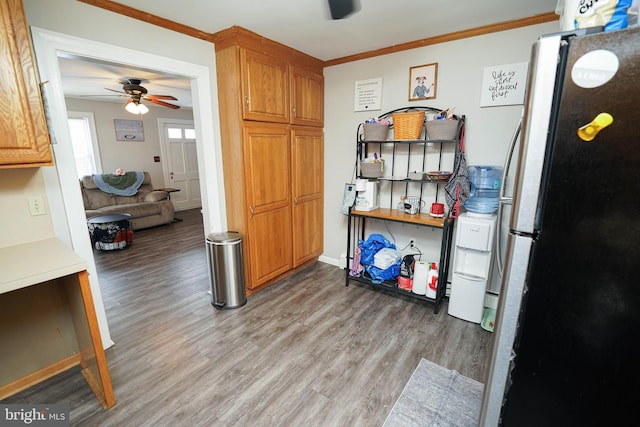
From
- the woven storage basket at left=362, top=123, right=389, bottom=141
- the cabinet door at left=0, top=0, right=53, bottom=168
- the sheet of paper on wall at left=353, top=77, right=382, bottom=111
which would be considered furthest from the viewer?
the sheet of paper on wall at left=353, top=77, right=382, bottom=111

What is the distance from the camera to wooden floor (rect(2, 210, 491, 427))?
1.66 m

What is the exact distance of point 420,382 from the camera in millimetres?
1840

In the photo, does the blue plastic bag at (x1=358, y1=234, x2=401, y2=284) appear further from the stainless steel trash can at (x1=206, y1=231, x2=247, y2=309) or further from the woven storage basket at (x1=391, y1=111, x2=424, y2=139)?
the stainless steel trash can at (x1=206, y1=231, x2=247, y2=309)

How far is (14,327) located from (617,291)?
2.87 m

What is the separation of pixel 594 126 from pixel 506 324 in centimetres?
62

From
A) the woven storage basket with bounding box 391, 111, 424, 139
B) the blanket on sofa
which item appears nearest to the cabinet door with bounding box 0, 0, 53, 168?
the woven storage basket with bounding box 391, 111, 424, 139

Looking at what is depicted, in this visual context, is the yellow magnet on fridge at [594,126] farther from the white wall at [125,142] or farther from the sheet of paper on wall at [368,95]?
the white wall at [125,142]

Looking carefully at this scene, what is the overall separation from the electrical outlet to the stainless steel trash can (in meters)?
1.11

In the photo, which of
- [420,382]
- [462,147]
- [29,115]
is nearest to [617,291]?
[420,382]

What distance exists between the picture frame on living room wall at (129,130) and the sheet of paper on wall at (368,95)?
16.9 feet

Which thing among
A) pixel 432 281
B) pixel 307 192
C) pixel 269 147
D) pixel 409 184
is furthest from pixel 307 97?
pixel 432 281

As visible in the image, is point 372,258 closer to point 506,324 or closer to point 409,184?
point 409,184

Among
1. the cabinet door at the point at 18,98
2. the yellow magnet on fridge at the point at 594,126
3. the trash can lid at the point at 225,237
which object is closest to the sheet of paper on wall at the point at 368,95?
the trash can lid at the point at 225,237

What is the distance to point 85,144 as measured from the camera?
5.59m
